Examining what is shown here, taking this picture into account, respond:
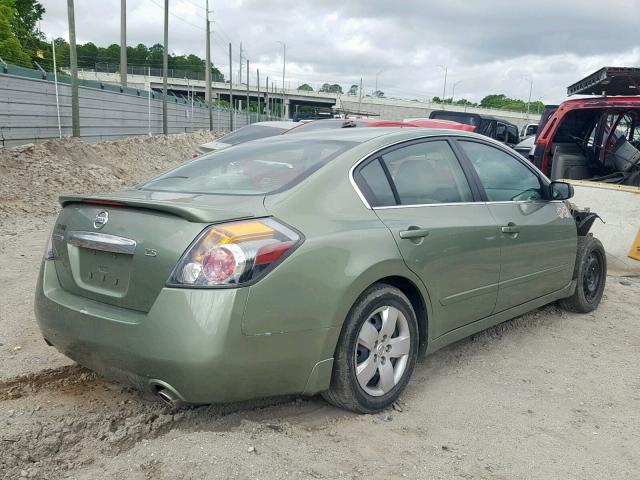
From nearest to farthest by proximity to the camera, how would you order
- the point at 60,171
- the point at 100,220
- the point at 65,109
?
1. the point at 100,220
2. the point at 60,171
3. the point at 65,109

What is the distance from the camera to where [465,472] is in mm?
2711

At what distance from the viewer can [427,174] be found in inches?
148

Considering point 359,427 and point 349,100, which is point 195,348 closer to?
point 359,427

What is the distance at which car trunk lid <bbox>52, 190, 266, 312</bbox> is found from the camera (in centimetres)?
270

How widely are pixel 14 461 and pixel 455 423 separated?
215 centimetres

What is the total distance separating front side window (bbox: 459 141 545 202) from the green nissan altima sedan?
0.05m

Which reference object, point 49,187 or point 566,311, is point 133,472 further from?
point 49,187

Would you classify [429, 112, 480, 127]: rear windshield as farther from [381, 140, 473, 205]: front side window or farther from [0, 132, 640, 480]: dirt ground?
[381, 140, 473, 205]: front side window

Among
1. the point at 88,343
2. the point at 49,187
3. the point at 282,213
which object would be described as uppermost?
the point at 282,213

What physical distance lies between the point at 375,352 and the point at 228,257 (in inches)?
40.7

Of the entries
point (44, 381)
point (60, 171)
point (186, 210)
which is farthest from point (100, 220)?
point (60, 171)

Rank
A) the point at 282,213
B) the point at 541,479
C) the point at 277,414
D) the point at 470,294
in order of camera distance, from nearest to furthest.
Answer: the point at 541,479 → the point at 282,213 → the point at 277,414 → the point at 470,294

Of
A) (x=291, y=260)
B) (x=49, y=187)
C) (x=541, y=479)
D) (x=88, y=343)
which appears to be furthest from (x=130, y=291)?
(x=49, y=187)

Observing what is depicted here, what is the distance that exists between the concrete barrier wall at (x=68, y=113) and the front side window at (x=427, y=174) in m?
12.3
